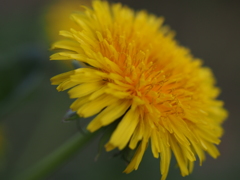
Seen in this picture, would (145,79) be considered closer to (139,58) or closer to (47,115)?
(139,58)

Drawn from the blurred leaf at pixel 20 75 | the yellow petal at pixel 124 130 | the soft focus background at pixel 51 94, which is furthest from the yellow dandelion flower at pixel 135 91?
the blurred leaf at pixel 20 75

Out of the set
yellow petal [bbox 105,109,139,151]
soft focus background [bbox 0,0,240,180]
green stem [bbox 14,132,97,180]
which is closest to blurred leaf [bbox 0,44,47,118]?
soft focus background [bbox 0,0,240,180]

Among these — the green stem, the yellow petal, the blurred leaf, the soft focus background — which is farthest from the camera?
the soft focus background

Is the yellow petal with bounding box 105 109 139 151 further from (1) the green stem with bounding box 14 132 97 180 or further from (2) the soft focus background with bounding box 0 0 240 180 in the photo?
(1) the green stem with bounding box 14 132 97 180

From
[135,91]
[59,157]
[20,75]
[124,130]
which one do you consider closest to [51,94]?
[20,75]

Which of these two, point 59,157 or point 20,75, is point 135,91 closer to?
point 59,157
